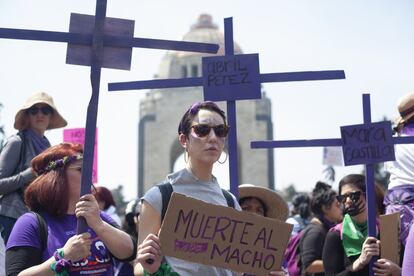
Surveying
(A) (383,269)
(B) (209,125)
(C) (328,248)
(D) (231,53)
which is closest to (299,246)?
(C) (328,248)

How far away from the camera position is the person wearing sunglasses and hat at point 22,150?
4461 mm

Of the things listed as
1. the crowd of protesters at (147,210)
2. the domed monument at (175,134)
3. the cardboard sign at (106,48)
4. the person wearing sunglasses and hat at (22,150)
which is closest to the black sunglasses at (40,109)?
the person wearing sunglasses and hat at (22,150)

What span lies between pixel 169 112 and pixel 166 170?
4.24 metres

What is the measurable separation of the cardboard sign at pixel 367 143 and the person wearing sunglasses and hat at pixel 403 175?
0.78 ft

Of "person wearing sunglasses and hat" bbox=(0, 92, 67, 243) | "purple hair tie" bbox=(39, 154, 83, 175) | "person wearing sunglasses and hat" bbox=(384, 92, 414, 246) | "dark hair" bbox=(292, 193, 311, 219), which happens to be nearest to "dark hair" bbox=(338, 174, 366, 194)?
"person wearing sunglasses and hat" bbox=(384, 92, 414, 246)

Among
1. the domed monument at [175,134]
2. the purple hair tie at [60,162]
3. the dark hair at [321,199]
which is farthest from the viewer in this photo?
the domed monument at [175,134]

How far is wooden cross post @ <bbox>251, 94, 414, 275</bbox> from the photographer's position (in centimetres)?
409

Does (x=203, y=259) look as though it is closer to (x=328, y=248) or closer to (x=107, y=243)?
(x=107, y=243)

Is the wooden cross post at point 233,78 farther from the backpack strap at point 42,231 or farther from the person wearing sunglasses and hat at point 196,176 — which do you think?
the backpack strap at point 42,231

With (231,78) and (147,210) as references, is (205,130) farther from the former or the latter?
(231,78)

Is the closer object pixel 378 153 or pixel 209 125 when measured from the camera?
pixel 209 125

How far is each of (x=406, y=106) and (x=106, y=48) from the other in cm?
216

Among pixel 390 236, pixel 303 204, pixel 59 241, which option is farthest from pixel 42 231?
pixel 303 204

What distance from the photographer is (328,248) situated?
439cm
